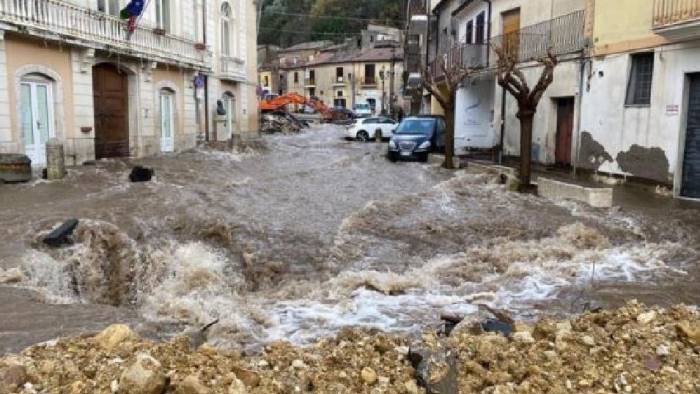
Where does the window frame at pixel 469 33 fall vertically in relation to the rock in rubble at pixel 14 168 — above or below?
above

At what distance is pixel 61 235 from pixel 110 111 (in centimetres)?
1140

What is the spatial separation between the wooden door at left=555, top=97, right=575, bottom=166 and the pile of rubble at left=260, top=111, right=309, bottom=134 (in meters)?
22.8

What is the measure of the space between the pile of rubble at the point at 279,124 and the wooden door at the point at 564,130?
2280 cm

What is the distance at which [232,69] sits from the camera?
91.8 feet

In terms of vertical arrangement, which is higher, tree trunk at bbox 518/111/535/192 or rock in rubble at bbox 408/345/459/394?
tree trunk at bbox 518/111/535/192

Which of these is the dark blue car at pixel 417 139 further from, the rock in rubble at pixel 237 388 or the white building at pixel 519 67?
the rock in rubble at pixel 237 388

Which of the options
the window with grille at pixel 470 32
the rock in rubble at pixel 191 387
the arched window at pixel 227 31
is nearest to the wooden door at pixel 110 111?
the arched window at pixel 227 31

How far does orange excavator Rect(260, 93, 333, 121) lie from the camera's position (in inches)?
1745

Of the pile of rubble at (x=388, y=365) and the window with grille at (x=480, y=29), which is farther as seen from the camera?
the window with grille at (x=480, y=29)

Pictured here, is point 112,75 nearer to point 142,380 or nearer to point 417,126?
point 417,126

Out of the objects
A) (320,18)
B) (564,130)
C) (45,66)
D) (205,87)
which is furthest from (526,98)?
(320,18)

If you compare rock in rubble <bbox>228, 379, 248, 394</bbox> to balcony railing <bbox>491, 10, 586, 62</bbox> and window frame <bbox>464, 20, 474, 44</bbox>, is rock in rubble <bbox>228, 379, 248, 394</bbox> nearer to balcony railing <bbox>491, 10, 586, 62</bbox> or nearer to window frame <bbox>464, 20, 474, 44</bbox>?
balcony railing <bbox>491, 10, 586, 62</bbox>

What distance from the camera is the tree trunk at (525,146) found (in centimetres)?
1390

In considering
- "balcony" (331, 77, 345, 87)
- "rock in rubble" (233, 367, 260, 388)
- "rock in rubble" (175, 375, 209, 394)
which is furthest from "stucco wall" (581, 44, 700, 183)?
"balcony" (331, 77, 345, 87)
